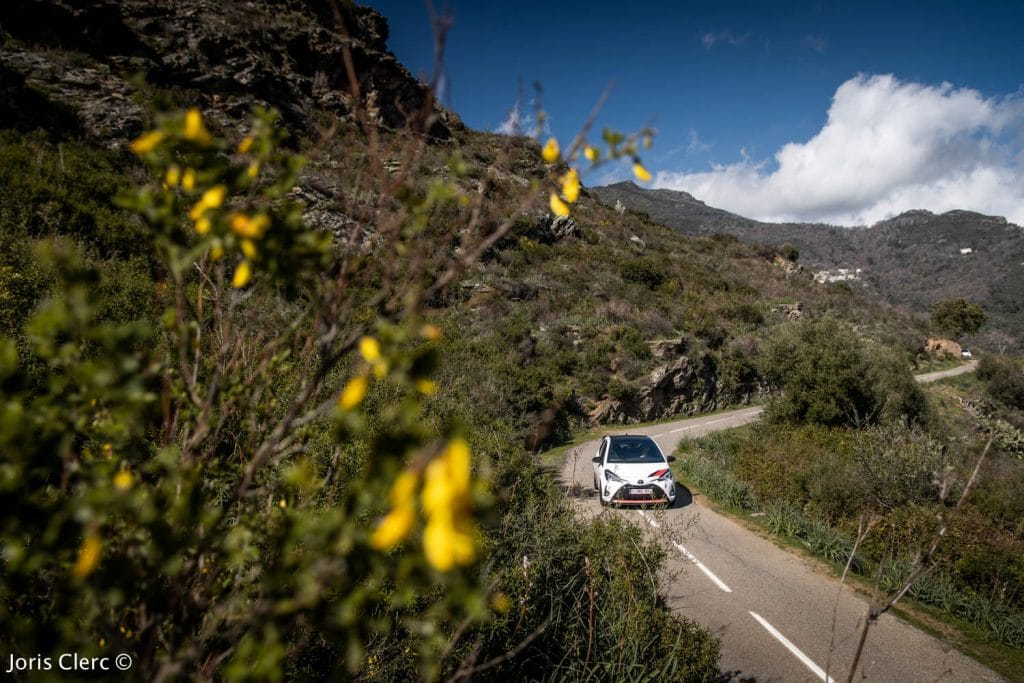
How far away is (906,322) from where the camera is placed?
41.0 meters

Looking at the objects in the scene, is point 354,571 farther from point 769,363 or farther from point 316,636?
point 769,363

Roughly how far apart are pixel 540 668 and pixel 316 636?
1606 mm

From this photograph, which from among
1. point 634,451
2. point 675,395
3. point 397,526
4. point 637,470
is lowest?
point 675,395

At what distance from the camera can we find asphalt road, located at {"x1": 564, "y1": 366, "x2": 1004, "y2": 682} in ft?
15.3

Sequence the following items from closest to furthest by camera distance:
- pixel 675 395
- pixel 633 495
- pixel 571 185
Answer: pixel 571 185 < pixel 633 495 < pixel 675 395

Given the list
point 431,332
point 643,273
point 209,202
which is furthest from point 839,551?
point 643,273

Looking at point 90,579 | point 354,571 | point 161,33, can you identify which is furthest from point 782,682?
point 161,33

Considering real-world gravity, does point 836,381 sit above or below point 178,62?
below

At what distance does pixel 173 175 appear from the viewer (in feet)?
3.99

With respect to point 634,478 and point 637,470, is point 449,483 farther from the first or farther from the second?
point 637,470

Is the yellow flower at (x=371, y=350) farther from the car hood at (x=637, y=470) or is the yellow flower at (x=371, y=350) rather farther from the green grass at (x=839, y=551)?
the car hood at (x=637, y=470)

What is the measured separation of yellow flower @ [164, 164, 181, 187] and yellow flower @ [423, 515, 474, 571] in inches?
46.9

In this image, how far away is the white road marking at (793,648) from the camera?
456 cm

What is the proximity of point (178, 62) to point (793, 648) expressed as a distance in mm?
24323
